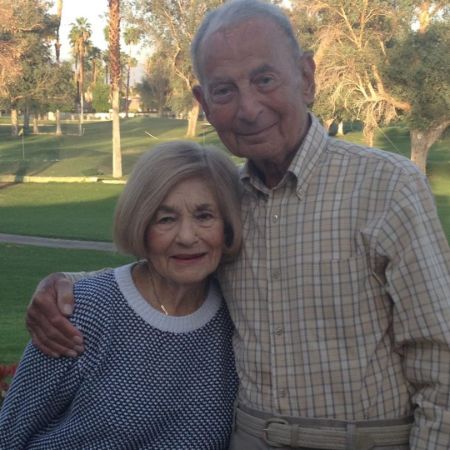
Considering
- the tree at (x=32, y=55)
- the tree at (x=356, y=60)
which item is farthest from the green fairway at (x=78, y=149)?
the tree at (x=356, y=60)

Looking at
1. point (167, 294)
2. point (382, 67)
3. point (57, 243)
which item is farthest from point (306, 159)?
point (382, 67)

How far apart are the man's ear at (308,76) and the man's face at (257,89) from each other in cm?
3

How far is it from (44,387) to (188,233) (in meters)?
0.69

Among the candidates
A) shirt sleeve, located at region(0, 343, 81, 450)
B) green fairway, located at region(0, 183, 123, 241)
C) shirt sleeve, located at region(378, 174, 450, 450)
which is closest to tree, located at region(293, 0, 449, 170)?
green fairway, located at region(0, 183, 123, 241)

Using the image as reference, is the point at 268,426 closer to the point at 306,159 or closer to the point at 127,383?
the point at 127,383

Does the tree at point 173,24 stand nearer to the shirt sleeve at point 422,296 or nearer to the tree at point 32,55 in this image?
the tree at point 32,55

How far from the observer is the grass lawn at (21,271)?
852cm

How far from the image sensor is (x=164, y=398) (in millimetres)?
2736

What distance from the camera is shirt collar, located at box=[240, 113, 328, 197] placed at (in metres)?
2.53

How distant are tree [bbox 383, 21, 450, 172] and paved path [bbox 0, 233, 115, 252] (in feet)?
54.4

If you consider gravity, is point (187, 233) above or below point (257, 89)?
below

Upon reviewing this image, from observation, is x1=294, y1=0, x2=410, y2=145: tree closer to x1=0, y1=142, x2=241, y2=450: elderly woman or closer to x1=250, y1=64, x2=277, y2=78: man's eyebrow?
x1=0, y1=142, x2=241, y2=450: elderly woman

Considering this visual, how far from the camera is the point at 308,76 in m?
2.71

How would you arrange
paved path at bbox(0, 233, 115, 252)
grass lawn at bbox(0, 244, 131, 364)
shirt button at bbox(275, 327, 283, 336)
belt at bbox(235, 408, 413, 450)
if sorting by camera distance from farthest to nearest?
paved path at bbox(0, 233, 115, 252) < grass lawn at bbox(0, 244, 131, 364) < shirt button at bbox(275, 327, 283, 336) < belt at bbox(235, 408, 413, 450)
